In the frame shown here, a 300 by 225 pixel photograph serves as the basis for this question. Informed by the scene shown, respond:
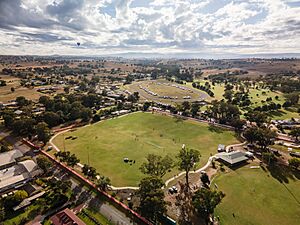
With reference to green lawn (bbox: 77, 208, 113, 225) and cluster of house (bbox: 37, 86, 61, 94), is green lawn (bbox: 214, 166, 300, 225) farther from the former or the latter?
cluster of house (bbox: 37, 86, 61, 94)

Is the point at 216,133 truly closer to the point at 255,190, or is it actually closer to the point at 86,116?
the point at 255,190

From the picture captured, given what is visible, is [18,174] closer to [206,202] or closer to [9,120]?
[9,120]

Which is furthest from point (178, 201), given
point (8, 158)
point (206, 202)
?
point (8, 158)

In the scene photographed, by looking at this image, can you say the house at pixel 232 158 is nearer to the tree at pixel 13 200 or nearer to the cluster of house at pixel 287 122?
the cluster of house at pixel 287 122

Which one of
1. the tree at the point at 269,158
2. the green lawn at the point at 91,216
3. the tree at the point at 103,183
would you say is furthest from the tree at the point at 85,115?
the tree at the point at 269,158

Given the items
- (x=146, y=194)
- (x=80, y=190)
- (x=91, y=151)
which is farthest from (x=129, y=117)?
(x=146, y=194)

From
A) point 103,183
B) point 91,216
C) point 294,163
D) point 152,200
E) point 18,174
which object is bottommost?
point 18,174
